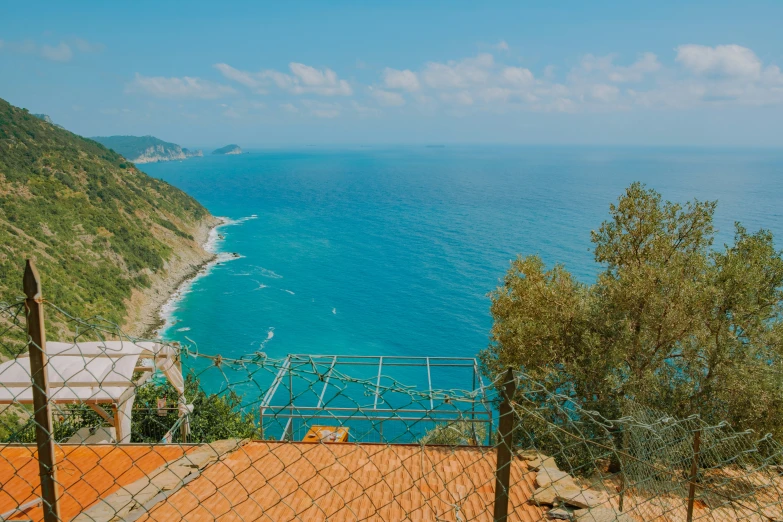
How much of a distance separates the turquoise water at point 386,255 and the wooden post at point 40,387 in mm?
37386

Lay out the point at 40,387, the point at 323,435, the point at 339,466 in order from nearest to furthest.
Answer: the point at 40,387, the point at 339,466, the point at 323,435

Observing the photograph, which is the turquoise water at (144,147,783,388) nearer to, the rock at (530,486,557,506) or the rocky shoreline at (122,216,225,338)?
the rocky shoreline at (122,216,225,338)

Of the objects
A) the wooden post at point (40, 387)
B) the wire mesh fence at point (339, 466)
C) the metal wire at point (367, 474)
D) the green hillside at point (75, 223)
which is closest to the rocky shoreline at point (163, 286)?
the green hillside at point (75, 223)

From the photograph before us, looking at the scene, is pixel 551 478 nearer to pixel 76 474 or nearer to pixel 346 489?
pixel 346 489

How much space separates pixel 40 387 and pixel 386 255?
7121 centimetres

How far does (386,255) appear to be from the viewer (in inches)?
2911

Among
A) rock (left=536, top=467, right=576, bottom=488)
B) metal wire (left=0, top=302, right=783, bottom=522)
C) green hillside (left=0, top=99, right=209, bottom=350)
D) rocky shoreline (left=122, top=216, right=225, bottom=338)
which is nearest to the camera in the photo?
metal wire (left=0, top=302, right=783, bottom=522)

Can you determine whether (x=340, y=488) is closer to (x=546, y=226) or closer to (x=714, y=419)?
(x=714, y=419)

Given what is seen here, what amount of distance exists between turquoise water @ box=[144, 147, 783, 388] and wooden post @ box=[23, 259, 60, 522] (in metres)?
37.4

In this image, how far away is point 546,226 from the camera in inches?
3270

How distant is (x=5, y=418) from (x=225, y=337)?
891 inches

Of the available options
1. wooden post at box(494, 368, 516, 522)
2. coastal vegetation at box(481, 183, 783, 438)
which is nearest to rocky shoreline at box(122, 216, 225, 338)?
coastal vegetation at box(481, 183, 783, 438)

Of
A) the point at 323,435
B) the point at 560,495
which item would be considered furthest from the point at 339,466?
the point at 323,435

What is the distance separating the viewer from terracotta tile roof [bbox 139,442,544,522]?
5.29 metres
